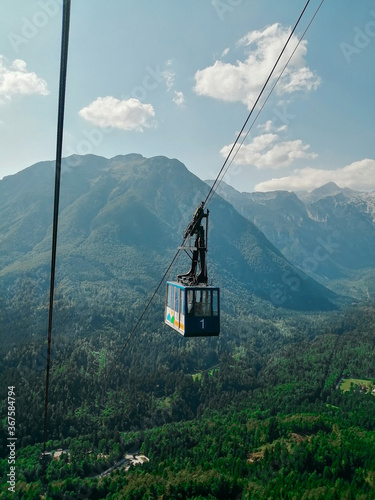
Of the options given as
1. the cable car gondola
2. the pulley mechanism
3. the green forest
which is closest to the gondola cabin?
the cable car gondola

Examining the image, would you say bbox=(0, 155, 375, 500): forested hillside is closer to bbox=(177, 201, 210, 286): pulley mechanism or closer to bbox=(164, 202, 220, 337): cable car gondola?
bbox=(164, 202, 220, 337): cable car gondola

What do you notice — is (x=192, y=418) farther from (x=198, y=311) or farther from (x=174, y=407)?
(x=198, y=311)

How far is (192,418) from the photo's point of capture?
11412 centimetres

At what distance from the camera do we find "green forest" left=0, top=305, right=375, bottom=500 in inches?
2662

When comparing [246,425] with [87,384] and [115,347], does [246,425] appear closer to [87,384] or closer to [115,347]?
[87,384]

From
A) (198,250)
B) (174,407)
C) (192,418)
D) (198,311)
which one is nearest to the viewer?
(198,311)

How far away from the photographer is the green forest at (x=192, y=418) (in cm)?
6762

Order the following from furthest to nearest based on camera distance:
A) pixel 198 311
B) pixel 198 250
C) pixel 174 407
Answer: pixel 174 407 < pixel 198 250 < pixel 198 311

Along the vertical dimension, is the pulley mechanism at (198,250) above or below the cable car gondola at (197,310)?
above

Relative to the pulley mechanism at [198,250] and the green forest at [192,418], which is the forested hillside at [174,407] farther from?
the pulley mechanism at [198,250]

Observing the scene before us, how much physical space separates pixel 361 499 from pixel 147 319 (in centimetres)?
13438

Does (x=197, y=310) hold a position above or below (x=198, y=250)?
below

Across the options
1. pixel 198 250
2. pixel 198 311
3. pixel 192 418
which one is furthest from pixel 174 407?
pixel 198 311

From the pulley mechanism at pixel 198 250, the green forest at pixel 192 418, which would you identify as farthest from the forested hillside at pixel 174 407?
the pulley mechanism at pixel 198 250
